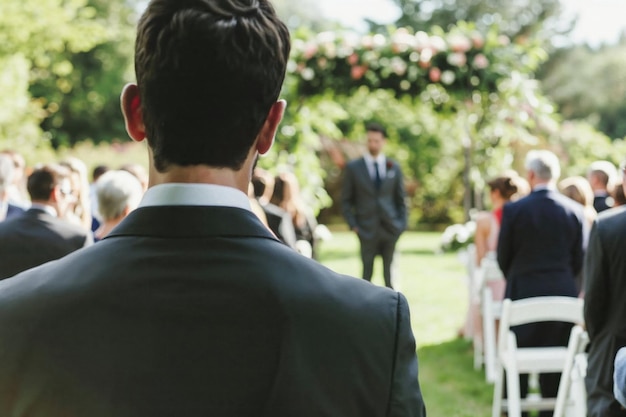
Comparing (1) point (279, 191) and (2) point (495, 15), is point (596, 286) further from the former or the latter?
(2) point (495, 15)

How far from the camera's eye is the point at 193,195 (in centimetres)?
125

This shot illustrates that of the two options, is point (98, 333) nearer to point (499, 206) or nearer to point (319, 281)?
Answer: point (319, 281)

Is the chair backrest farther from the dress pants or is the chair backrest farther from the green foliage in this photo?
the green foliage

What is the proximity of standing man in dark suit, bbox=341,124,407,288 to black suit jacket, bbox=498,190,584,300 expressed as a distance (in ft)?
13.0

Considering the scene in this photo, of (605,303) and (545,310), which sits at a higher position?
(605,303)

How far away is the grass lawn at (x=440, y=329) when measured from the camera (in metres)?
7.18

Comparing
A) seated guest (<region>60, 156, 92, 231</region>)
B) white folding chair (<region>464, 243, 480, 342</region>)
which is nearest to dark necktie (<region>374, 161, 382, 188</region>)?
white folding chair (<region>464, 243, 480, 342</region>)

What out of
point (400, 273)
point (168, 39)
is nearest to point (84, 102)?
point (400, 273)

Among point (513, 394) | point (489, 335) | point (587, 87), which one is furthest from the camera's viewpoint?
point (587, 87)

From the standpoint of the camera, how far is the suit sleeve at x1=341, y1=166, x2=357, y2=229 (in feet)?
34.7

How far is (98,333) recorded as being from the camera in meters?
1.19

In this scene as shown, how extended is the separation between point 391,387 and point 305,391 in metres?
0.13

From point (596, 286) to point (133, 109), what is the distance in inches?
132

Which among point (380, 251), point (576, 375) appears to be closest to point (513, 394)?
point (576, 375)
